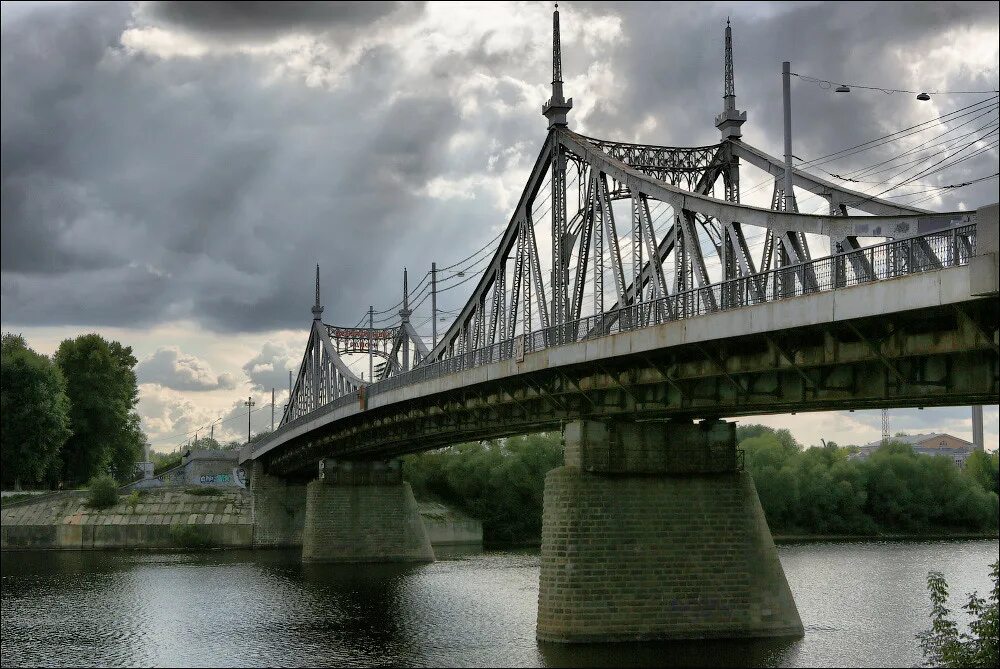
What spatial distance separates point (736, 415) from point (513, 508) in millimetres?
51477

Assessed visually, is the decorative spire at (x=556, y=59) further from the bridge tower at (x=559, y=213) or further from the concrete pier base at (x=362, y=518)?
the concrete pier base at (x=362, y=518)

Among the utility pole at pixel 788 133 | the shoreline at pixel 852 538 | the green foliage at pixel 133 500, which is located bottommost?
the shoreline at pixel 852 538

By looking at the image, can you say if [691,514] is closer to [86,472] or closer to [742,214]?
[742,214]

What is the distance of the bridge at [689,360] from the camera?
20625 millimetres

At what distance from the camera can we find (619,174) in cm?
3550

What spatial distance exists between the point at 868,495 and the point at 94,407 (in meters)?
54.2

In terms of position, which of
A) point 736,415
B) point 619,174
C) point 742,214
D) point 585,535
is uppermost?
point 619,174

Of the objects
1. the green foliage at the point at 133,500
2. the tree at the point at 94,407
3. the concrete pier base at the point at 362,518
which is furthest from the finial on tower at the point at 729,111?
the tree at the point at 94,407

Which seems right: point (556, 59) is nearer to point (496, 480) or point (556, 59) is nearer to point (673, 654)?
point (673, 654)

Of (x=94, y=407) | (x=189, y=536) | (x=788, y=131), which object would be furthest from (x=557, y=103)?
(x=94, y=407)

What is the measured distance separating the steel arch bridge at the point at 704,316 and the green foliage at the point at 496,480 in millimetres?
27079

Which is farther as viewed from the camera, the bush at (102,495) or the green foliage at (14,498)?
the bush at (102,495)

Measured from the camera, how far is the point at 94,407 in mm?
87688

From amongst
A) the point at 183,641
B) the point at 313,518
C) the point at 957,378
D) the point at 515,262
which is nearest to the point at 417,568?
the point at 313,518
